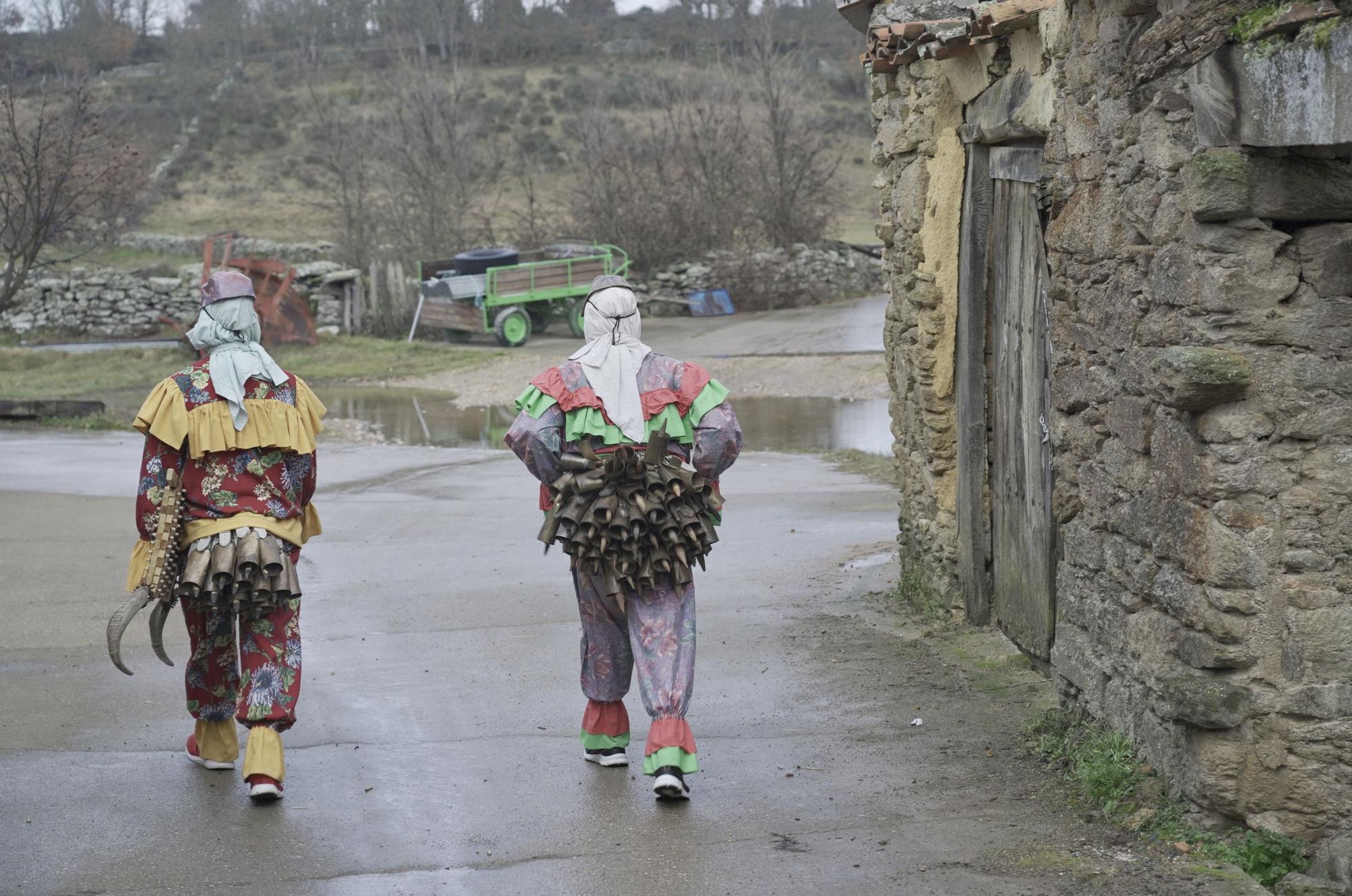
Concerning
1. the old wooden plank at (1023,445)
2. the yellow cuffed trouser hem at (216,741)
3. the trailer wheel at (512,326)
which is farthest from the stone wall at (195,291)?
the yellow cuffed trouser hem at (216,741)

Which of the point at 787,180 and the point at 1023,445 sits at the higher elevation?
the point at 787,180

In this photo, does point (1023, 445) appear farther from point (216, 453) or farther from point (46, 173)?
point (46, 173)

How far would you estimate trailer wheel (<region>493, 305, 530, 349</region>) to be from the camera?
26078 millimetres

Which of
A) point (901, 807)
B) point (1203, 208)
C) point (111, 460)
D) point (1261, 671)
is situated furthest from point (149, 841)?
point (111, 460)

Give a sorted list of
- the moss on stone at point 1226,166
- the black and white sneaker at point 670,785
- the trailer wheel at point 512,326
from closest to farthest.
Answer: the moss on stone at point 1226,166 < the black and white sneaker at point 670,785 < the trailer wheel at point 512,326

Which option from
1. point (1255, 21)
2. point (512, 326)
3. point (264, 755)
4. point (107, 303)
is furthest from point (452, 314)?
point (1255, 21)

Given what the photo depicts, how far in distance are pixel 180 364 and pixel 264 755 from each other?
819 inches

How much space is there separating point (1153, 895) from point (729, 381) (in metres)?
17.7

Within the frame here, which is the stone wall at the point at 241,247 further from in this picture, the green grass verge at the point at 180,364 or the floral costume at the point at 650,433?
the floral costume at the point at 650,433

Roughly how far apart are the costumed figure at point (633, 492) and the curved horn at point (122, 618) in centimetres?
133

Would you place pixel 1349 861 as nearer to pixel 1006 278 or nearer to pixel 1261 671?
pixel 1261 671

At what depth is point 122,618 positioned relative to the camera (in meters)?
5.03

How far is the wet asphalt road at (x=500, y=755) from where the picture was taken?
14.0 ft

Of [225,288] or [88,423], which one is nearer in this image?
[225,288]
